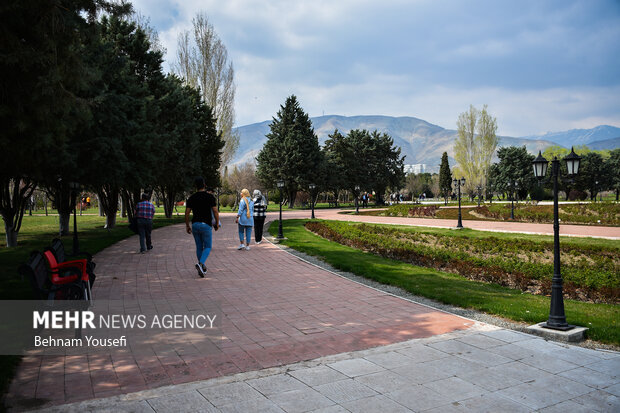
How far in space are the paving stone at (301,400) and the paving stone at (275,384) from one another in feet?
0.25

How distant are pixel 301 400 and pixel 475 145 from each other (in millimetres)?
63258

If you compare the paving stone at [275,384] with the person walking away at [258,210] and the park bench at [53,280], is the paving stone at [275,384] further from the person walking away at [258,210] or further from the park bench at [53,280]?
the person walking away at [258,210]

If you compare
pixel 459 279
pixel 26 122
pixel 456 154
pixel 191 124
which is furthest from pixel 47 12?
pixel 456 154

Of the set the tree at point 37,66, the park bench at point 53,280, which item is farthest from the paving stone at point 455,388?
the tree at point 37,66

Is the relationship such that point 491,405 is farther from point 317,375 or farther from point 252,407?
point 252,407

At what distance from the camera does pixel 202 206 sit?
8.50m

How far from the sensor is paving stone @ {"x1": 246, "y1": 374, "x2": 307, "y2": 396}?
12.3 ft

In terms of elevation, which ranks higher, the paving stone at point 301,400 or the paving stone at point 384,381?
the paving stone at point 301,400

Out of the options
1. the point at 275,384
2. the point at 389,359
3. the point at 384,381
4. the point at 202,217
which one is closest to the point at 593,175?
the point at 202,217

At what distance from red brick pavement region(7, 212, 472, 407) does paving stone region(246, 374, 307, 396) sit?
0.36 m

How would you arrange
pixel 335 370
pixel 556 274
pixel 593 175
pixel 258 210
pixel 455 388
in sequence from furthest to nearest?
pixel 593 175 < pixel 258 210 < pixel 556 274 < pixel 335 370 < pixel 455 388

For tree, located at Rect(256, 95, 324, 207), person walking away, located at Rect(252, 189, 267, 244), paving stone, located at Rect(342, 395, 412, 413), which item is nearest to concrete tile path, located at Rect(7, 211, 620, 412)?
paving stone, located at Rect(342, 395, 412, 413)

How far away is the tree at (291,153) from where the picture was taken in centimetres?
5100

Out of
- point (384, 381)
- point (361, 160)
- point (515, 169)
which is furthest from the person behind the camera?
point (515, 169)
